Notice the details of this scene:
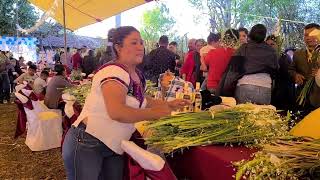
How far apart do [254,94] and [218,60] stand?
0.70 m

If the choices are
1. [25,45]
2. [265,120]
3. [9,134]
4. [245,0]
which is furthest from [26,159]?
[245,0]

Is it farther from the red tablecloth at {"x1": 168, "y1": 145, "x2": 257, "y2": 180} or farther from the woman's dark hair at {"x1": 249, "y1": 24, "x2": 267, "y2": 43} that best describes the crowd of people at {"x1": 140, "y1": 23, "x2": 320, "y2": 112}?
the red tablecloth at {"x1": 168, "y1": 145, "x2": 257, "y2": 180}

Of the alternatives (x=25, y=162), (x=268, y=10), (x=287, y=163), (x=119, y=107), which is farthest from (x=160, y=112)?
(x=268, y=10)

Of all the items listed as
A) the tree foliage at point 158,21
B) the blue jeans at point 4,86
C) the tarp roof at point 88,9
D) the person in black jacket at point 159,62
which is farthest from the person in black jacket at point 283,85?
the tree foliage at point 158,21

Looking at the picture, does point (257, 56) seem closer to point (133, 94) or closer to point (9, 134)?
point (133, 94)

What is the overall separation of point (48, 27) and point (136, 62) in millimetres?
27106

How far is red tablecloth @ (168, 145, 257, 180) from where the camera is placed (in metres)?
1.57

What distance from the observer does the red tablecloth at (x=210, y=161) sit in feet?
5.16

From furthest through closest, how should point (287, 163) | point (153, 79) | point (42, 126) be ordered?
point (153, 79), point (42, 126), point (287, 163)

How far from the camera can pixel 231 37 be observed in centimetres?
423

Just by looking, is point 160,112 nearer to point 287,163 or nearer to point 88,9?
point 287,163

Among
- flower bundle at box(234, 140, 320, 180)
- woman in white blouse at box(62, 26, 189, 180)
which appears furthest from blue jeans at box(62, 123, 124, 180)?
flower bundle at box(234, 140, 320, 180)

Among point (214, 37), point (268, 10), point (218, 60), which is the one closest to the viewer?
point (218, 60)

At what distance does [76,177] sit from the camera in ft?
6.37
